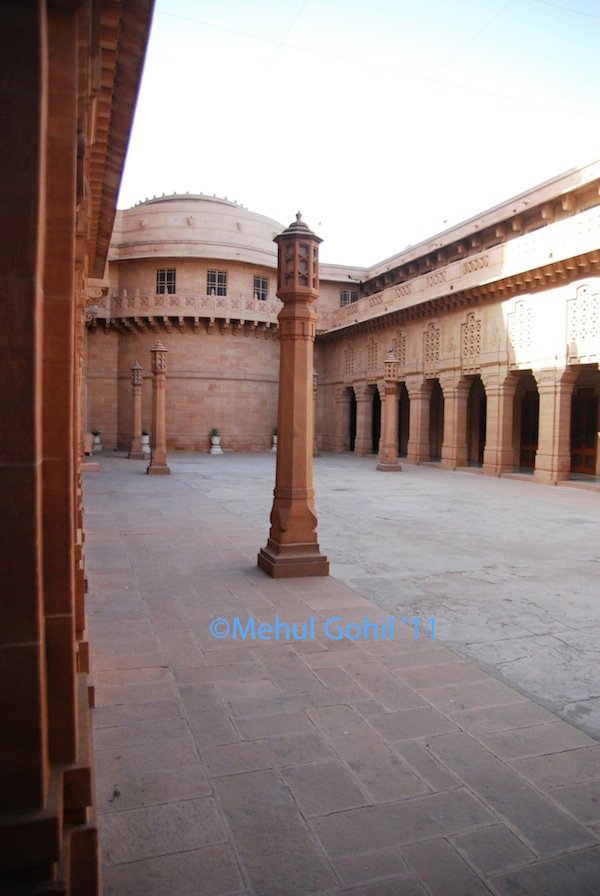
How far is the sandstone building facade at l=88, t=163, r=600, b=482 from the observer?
655 inches

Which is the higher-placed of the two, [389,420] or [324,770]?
[389,420]

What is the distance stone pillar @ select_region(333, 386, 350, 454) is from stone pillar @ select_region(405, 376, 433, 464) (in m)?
6.54

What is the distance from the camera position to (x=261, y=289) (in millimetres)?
28688

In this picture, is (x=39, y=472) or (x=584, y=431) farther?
(x=584, y=431)

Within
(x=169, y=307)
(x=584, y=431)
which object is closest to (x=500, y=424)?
(x=584, y=431)

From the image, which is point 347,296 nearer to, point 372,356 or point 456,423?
point 372,356

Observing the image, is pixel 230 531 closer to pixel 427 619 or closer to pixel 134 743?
pixel 427 619

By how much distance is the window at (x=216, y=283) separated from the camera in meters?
27.5

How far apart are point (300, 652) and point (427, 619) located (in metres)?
1.23

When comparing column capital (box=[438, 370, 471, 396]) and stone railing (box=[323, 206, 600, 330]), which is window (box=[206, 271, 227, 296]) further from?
column capital (box=[438, 370, 471, 396])

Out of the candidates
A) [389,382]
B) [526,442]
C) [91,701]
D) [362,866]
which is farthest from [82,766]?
[526,442]

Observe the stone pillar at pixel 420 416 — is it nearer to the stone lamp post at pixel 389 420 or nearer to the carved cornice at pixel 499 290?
the carved cornice at pixel 499 290

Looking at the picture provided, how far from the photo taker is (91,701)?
A: 3.09 metres

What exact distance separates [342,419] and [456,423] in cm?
943
